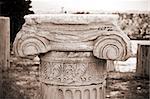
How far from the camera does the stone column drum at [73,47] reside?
3297 mm

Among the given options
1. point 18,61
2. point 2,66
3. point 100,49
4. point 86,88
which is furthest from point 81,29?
point 18,61

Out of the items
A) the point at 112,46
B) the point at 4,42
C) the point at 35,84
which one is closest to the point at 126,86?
the point at 35,84

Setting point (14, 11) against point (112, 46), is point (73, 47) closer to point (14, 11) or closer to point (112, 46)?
point (112, 46)

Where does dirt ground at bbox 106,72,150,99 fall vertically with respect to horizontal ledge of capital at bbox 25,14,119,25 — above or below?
below

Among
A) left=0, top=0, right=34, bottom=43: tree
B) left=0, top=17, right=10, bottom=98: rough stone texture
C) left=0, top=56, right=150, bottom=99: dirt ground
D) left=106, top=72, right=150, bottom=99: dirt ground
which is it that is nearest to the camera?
left=0, top=56, right=150, bottom=99: dirt ground

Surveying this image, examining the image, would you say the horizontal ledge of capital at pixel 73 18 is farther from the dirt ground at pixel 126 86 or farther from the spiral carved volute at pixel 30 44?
the dirt ground at pixel 126 86

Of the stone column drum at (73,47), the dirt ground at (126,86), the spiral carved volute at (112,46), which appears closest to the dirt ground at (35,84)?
the dirt ground at (126,86)

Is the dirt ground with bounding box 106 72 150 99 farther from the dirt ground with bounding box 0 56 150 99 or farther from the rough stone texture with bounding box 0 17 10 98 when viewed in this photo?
the rough stone texture with bounding box 0 17 10 98

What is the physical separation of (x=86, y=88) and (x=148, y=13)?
9.75 metres

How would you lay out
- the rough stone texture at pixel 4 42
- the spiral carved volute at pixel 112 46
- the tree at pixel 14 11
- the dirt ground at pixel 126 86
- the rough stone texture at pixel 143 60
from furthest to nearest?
the tree at pixel 14 11
the rough stone texture at pixel 143 60
the rough stone texture at pixel 4 42
the dirt ground at pixel 126 86
the spiral carved volute at pixel 112 46

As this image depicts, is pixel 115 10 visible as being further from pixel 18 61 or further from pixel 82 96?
pixel 82 96

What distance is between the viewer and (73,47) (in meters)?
3.32

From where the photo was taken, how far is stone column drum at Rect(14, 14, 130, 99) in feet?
10.8

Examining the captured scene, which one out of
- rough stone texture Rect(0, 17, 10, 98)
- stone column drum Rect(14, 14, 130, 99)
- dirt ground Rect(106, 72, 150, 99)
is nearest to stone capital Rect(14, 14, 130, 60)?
stone column drum Rect(14, 14, 130, 99)
